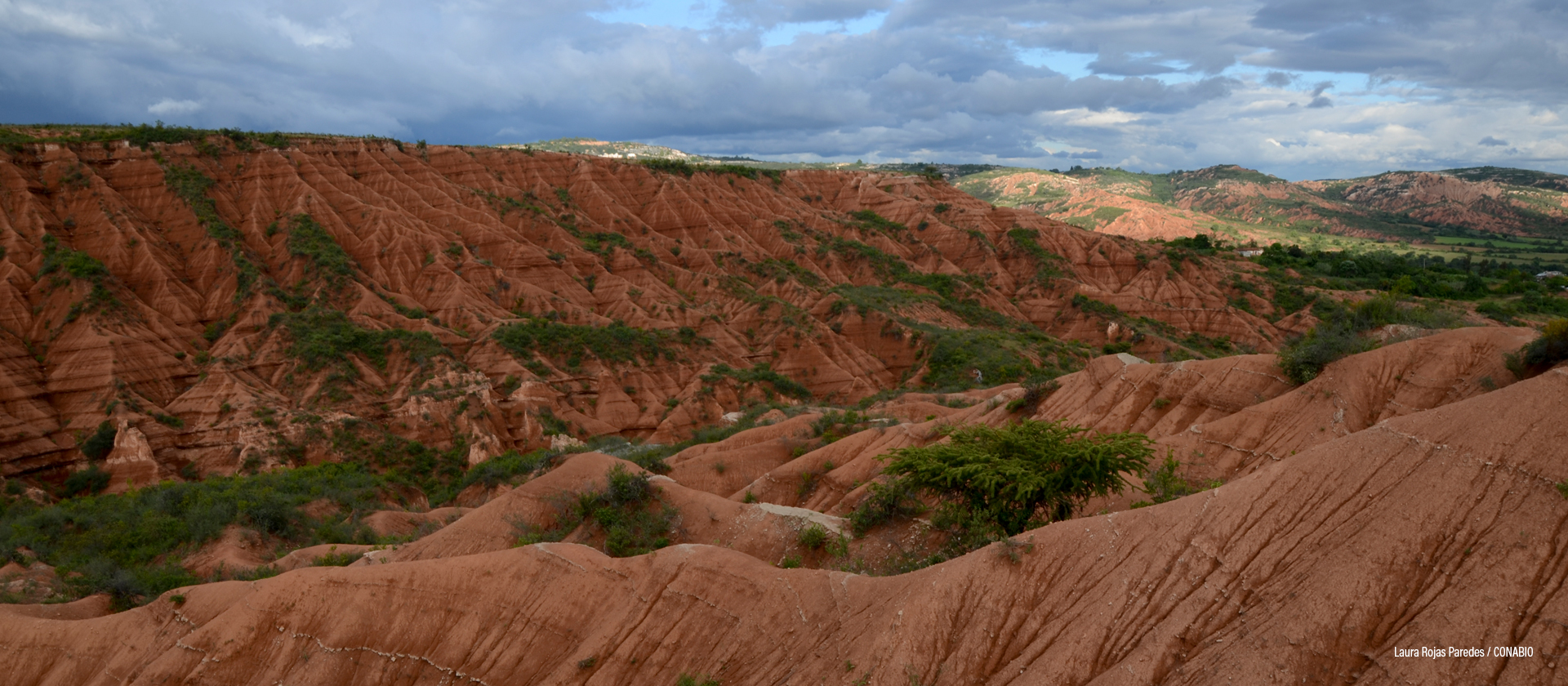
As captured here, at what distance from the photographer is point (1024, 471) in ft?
56.2

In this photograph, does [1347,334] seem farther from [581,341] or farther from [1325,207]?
[1325,207]

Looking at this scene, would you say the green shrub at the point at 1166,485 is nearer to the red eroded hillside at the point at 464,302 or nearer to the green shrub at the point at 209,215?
the red eroded hillside at the point at 464,302

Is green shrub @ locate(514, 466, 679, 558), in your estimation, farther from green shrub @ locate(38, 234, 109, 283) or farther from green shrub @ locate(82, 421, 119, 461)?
green shrub @ locate(38, 234, 109, 283)

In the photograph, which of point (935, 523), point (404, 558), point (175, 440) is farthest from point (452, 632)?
point (175, 440)

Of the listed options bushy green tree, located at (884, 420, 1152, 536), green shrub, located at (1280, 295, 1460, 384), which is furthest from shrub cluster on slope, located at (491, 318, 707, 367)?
green shrub, located at (1280, 295, 1460, 384)

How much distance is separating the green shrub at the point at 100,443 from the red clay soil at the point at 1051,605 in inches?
1070

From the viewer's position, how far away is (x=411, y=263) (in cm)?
5588

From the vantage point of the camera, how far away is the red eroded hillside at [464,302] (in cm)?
4109

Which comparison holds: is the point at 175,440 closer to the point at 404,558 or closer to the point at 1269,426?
the point at 404,558

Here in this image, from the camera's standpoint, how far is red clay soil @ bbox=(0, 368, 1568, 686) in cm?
953

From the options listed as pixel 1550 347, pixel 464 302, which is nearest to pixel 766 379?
pixel 464 302

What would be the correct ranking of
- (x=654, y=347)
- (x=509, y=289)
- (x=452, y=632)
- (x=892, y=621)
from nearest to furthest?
(x=892, y=621)
(x=452, y=632)
(x=654, y=347)
(x=509, y=289)

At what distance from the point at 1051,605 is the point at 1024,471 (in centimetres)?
571

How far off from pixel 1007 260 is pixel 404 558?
69453 mm
